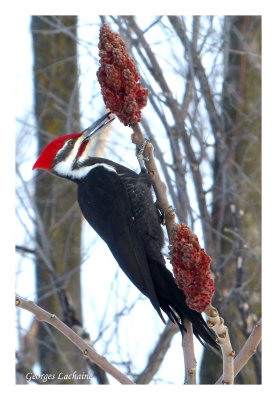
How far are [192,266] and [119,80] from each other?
1.89ft

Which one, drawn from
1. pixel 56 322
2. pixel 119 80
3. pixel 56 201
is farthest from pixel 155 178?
pixel 56 201

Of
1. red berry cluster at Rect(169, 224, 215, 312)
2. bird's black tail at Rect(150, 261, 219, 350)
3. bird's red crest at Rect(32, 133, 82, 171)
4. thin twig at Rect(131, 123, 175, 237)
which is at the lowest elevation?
bird's black tail at Rect(150, 261, 219, 350)

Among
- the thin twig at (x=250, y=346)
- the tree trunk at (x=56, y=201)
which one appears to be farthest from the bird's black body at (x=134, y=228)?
Result: the tree trunk at (x=56, y=201)

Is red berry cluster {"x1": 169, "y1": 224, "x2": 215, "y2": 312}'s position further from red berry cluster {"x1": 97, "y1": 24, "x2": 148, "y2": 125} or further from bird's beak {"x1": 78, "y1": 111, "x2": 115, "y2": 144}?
bird's beak {"x1": 78, "y1": 111, "x2": 115, "y2": 144}

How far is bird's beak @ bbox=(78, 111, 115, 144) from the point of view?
2.38 metres

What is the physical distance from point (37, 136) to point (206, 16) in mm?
1116

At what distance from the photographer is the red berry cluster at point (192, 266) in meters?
1.85

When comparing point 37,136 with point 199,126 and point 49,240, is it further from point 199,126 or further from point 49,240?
point 199,126

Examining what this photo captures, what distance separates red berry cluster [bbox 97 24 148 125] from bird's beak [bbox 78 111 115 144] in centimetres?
33

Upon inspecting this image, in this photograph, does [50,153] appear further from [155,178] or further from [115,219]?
[155,178]

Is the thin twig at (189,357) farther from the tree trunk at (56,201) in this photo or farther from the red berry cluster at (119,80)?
the tree trunk at (56,201)

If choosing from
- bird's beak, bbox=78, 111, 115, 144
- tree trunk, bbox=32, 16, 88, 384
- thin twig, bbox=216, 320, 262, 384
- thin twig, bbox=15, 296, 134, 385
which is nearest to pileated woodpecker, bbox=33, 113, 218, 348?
bird's beak, bbox=78, 111, 115, 144
